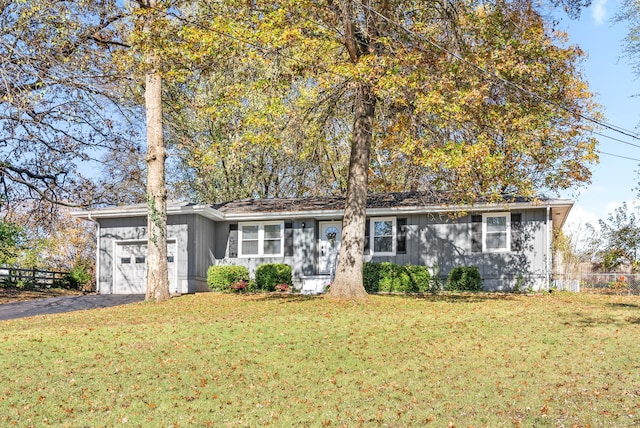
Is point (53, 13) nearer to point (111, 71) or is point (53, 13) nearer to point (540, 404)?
point (111, 71)

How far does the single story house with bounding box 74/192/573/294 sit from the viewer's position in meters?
21.0

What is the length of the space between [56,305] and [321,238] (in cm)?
924

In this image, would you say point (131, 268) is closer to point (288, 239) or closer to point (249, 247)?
point (249, 247)

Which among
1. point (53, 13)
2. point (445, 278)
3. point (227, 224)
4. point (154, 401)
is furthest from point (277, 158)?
point (154, 401)

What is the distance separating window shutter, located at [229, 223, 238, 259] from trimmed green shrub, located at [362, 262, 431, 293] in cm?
535

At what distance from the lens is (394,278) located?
20.9 metres

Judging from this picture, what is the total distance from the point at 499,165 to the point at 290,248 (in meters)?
10.4

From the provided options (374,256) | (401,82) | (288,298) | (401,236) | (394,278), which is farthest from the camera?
(374,256)

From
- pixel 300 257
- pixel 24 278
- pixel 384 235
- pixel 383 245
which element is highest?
pixel 384 235

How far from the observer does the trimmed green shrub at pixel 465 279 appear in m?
20.8

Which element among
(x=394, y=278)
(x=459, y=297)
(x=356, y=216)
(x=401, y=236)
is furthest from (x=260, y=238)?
(x=459, y=297)

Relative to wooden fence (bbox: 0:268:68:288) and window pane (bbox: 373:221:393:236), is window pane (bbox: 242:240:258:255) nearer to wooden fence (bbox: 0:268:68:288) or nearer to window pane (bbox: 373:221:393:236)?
window pane (bbox: 373:221:393:236)

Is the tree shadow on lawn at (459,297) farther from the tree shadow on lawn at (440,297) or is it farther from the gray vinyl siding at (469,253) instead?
the gray vinyl siding at (469,253)

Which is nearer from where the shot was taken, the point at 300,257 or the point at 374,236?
the point at 374,236
